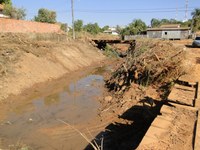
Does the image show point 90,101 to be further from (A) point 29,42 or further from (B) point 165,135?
(A) point 29,42

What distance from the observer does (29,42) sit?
18.0 meters

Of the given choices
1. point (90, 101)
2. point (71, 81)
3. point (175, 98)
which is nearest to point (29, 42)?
point (71, 81)

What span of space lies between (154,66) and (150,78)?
542 millimetres

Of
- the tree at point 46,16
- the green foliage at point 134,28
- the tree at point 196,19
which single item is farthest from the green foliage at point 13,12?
the tree at point 196,19

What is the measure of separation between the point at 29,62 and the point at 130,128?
33.3 ft

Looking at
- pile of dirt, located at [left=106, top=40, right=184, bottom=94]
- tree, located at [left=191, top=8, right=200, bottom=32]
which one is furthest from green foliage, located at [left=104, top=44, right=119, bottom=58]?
tree, located at [left=191, top=8, right=200, bottom=32]

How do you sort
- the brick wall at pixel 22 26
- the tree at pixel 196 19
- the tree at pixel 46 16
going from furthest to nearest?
the tree at pixel 196 19 < the tree at pixel 46 16 < the brick wall at pixel 22 26

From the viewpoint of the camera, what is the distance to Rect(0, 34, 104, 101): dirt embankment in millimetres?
11984

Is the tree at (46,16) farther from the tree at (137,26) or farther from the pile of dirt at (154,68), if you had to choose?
the pile of dirt at (154,68)

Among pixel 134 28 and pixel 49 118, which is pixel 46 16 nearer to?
pixel 134 28

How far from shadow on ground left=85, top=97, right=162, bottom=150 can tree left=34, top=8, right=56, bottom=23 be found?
118 ft

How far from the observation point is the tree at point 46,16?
40781 millimetres

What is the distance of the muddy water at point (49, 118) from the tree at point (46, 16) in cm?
3076

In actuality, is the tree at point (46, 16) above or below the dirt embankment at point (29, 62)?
above
